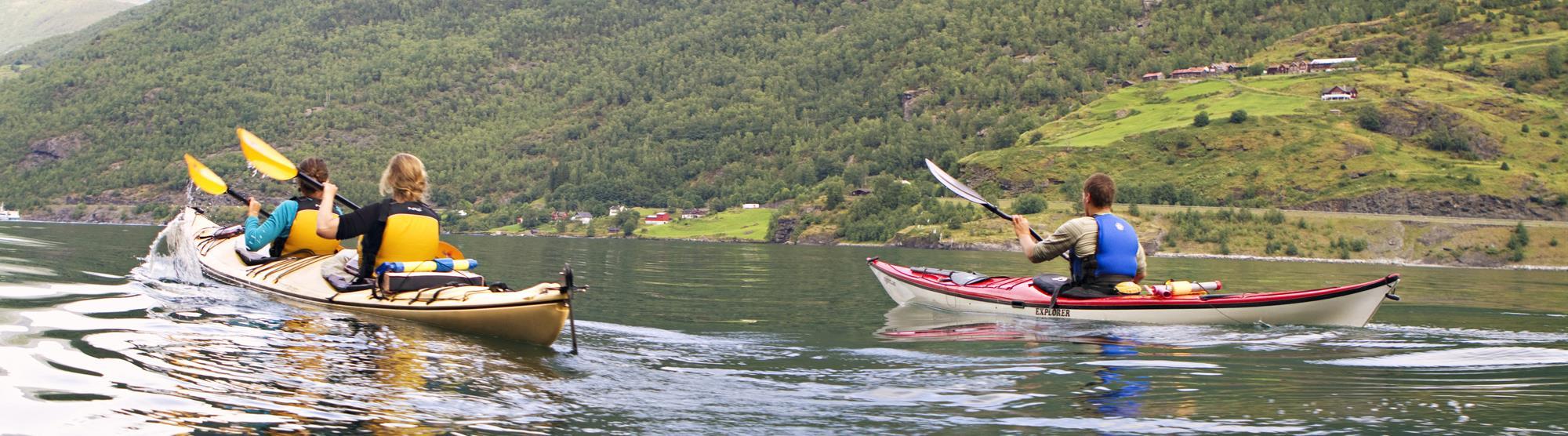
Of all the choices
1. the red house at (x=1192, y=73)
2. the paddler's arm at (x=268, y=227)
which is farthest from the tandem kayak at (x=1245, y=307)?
the red house at (x=1192, y=73)

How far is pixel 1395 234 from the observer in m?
102

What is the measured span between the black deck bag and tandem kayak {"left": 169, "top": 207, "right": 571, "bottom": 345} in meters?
0.09

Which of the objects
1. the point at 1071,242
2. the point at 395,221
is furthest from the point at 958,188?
the point at 395,221

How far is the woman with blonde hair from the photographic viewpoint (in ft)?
41.4

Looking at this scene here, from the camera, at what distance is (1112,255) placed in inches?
675

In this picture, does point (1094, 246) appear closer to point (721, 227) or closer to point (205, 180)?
point (205, 180)

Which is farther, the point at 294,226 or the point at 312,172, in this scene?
the point at 294,226

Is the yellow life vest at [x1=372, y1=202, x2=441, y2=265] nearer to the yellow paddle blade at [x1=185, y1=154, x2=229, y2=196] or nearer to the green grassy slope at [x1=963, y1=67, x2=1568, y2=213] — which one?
the yellow paddle blade at [x1=185, y1=154, x2=229, y2=196]

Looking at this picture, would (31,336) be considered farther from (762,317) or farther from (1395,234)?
(1395,234)

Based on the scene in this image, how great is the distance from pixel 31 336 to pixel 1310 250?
352ft

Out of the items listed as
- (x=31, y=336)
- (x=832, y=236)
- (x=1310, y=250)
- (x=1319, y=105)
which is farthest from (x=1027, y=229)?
(x=1319, y=105)

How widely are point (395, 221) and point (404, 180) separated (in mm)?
511

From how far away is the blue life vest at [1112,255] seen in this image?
54.4ft

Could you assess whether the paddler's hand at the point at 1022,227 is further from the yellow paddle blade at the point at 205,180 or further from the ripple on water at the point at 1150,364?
the yellow paddle blade at the point at 205,180
